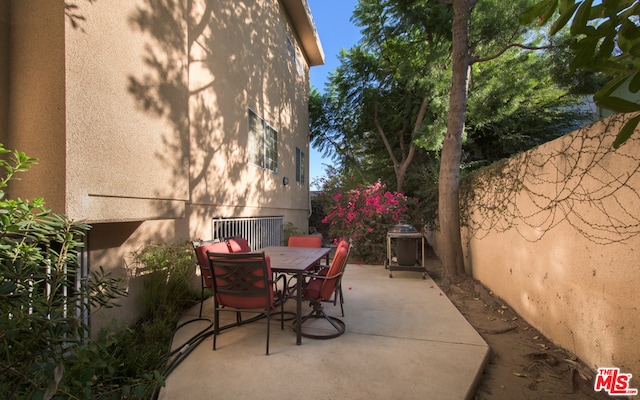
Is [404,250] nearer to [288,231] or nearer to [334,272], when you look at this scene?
[288,231]

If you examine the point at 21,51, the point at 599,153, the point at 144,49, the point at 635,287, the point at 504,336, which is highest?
the point at 144,49

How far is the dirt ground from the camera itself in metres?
2.60

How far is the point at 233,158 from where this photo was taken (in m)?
Result: 5.83

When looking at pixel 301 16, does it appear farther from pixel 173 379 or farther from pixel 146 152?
pixel 173 379

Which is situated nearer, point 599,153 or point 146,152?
point 599,153

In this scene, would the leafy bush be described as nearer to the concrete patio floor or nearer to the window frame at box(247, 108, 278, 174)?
the concrete patio floor

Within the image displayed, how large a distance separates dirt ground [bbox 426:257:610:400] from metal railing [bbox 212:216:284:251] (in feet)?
14.3

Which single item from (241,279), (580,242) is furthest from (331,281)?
(580,242)

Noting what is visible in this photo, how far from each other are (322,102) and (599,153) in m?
13.1

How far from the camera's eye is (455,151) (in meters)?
6.31

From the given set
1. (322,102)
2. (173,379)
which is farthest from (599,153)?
(322,102)

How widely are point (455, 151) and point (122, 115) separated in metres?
5.93

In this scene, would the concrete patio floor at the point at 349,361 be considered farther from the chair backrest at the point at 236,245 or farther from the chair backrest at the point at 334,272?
the chair backrest at the point at 236,245

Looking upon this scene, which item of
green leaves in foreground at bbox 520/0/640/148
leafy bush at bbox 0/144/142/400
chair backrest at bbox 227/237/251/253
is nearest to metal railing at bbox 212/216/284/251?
chair backrest at bbox 227/237/251/253
